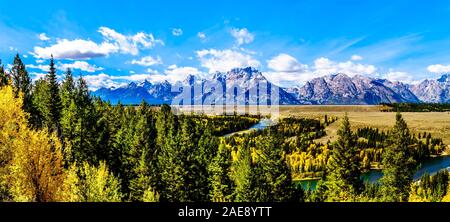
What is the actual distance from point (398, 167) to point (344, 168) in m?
10.6

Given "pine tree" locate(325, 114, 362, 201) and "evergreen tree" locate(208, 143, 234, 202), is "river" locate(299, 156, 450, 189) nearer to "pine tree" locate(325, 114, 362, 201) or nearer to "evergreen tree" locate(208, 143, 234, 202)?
"evergreen tree" locate(208, 143, 234, 202)

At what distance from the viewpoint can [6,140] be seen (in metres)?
33.1

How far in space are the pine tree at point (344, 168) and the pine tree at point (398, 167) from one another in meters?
6.24

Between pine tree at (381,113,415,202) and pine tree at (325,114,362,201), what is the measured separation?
6.24m

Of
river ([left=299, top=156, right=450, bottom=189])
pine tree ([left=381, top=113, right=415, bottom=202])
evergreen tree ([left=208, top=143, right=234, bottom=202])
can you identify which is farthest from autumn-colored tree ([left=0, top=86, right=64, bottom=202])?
river ([left=299, top=156, right=450, bottom=189])

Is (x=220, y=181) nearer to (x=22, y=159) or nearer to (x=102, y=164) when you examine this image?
(x=102, y=164)

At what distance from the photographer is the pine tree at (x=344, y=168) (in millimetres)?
51156

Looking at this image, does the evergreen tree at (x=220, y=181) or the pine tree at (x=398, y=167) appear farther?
the evergreen tree at (x=220, y=181)

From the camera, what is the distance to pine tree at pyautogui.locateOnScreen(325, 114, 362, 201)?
168 ft

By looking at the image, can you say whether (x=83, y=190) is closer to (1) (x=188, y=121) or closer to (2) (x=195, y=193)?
(2) (x=195, y=193)

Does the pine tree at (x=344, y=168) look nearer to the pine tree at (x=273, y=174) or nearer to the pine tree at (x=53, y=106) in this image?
the pine tree at (x=273, y=174)

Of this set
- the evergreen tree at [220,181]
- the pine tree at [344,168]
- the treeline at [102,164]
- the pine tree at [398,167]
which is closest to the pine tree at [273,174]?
the treeline at [102,164]
